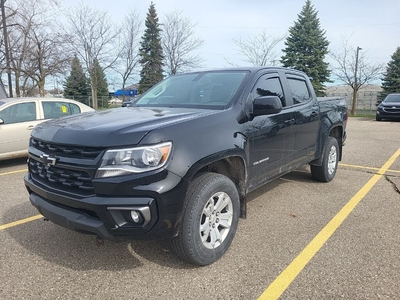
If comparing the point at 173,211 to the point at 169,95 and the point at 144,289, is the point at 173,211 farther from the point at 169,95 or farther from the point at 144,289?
the point at 169,95

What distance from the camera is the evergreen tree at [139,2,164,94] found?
33406 mm

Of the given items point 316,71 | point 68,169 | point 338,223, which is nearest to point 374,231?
point 338,223

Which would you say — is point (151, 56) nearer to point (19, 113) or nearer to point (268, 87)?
point (19, 113)

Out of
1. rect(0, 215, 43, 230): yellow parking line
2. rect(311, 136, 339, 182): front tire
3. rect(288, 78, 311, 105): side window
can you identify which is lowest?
rect(0, 215, 43, 230): yellow parking line

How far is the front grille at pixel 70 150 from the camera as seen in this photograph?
245 cm

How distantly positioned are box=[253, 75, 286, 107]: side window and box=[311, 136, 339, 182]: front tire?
1618 millimetres

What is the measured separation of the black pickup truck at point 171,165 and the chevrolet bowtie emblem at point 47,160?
11 millimetres

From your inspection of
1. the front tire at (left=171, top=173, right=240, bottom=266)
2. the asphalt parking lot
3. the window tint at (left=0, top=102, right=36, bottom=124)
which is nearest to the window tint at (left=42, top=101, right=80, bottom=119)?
the window tint at (left=0, top=102, right=36, bottom=124)

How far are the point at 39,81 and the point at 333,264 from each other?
24.1 metres

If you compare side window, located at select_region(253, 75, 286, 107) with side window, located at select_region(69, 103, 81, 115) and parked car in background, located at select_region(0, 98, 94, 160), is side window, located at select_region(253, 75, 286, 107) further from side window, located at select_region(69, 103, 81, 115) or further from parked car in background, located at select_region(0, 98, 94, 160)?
side window, located at select_region(69, 103, 81, 115)

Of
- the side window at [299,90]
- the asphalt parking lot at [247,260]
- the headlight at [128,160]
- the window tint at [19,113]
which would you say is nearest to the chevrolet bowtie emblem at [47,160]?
the headlight at [128,160]

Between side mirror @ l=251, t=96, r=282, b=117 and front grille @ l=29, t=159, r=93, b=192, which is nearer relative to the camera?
front grille @ l=29, t=159, r=93, b=192

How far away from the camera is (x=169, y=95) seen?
4020 mm

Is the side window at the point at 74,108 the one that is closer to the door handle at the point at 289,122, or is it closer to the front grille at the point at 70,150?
the front grille at the point at 70,150
